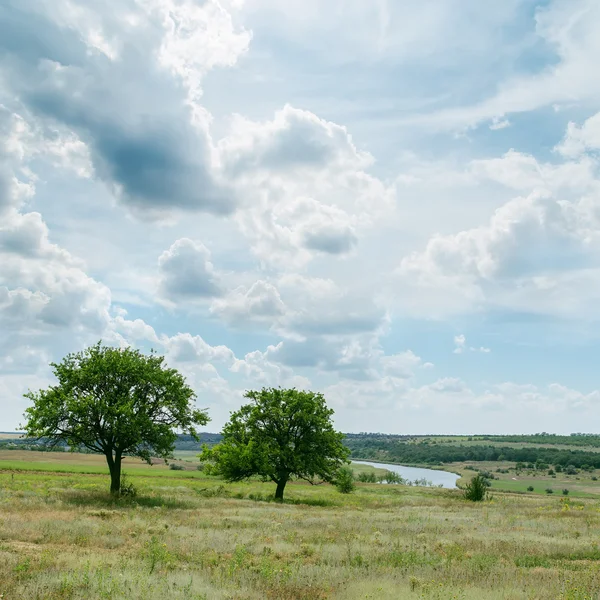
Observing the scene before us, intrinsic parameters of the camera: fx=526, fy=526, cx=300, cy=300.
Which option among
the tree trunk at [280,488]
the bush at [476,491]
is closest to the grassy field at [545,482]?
the bush at [476,491]

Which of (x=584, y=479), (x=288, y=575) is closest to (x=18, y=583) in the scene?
(x=288, y=575)

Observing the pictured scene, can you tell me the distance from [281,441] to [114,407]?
17.7m

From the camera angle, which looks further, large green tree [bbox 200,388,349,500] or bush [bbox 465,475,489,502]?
bush [bbox 465,475,489,502]

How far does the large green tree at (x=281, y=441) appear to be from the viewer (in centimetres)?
4531

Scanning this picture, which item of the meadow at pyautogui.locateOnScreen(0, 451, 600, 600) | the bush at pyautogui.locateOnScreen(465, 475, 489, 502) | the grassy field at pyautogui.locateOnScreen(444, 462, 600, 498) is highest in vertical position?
the meadow at pyautogui.locateOnScreen(0, 451, 600, 600)

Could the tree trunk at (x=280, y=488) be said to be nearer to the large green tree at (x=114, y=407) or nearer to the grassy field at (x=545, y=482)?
the large green tree at (x=114, y=407)

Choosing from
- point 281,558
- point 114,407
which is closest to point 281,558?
point 281,558

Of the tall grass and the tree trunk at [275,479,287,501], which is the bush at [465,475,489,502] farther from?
the tall grass

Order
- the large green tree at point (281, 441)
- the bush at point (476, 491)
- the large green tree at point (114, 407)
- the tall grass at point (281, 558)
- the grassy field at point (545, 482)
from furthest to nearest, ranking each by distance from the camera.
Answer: the grassy field at point (545, 482), the bush at point (476, 491), the large green tree at point (281, 441), the large green tree at point (114, 407), the tall grass at point (281, 558)

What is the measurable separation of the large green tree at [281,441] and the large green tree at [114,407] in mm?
9930

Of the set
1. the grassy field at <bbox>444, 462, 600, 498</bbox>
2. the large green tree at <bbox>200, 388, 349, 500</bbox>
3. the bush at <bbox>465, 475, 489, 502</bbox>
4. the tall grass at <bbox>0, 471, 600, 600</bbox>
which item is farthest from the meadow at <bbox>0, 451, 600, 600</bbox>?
the grassy field at <bbox>444, 462, 600, 498</bbox>

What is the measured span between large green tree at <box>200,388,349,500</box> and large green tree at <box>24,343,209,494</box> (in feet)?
32.6

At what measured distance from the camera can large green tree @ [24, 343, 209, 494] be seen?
33.8 m

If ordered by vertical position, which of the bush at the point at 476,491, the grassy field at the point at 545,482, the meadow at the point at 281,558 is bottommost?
the grassy field at the point at 545,482
